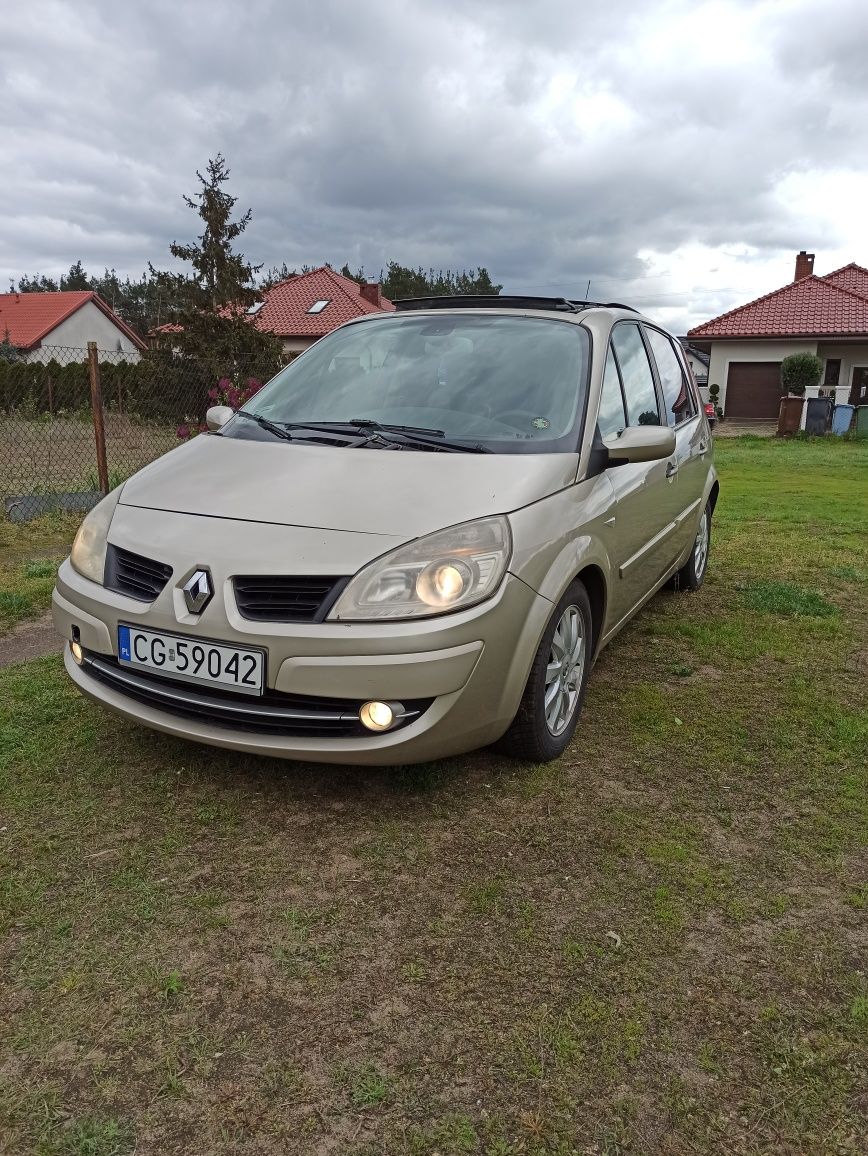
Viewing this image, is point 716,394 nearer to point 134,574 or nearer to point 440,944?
point 134,574

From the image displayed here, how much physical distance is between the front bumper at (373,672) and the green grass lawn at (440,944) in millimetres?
287

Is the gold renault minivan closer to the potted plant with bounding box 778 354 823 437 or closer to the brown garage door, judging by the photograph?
the potted plant with bounding box 778 354 823 437

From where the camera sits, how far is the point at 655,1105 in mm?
1668

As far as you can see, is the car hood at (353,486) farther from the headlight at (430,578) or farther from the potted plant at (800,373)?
the potted plant at (800,373)

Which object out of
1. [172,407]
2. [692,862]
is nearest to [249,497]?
[692,862]

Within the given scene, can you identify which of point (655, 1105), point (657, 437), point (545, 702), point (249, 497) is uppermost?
point (657, 437)

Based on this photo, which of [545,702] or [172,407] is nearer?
[545,702]

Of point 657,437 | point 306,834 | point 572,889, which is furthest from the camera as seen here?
point 657,437

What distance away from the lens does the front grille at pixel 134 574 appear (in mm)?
2602

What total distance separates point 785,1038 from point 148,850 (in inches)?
68.4

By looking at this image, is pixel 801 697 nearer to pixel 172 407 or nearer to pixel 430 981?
pixel 430 981

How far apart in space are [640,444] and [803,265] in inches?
1481

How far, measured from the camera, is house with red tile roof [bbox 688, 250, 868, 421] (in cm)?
2686

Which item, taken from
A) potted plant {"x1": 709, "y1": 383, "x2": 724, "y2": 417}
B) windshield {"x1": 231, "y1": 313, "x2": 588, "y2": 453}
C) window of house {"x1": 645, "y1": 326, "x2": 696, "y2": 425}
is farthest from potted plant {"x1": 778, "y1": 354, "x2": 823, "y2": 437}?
windshield {"x1": 231, "y1": 313, "x2": 588, "y2": 453}
